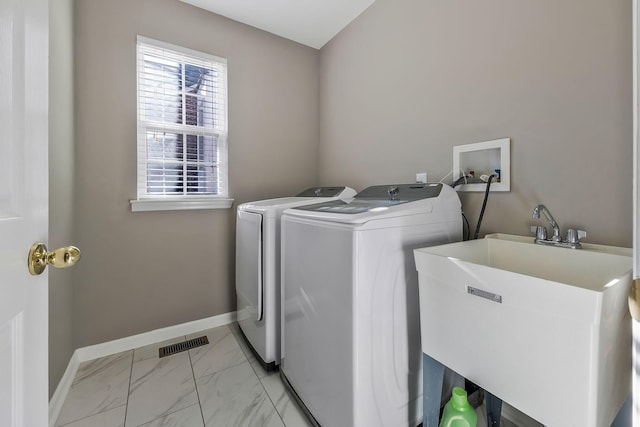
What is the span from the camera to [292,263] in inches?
59.3

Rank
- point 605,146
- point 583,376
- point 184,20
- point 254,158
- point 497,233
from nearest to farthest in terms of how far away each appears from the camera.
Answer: point 583,376 → point 605,146 → point 497,233 → point 184,20 → point 254,158

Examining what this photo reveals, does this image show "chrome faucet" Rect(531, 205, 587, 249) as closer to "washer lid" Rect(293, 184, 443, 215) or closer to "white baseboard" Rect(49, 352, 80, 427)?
"washer lid" Rect(293, 184, 443, 215)

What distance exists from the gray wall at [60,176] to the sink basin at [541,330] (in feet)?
6.04

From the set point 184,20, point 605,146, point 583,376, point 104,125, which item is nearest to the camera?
point 583,376

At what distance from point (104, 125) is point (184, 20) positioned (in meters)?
1.05

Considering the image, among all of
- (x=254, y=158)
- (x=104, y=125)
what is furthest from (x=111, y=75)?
(x=254, y=158)

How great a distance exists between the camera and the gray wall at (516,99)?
3.63 ft

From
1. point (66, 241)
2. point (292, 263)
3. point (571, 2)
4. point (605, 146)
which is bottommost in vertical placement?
point (292, 263)

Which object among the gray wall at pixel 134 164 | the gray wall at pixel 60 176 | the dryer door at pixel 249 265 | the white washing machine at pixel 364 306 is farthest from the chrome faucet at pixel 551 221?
the gray wall at pixel 60 176

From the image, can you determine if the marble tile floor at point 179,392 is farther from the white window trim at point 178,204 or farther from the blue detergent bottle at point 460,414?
the white window trim at point 178,204

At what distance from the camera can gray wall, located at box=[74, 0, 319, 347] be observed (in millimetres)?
1906

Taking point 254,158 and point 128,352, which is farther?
point 254,158

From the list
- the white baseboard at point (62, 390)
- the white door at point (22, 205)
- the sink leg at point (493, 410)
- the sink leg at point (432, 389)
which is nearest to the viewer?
the white door at point (22, 205)

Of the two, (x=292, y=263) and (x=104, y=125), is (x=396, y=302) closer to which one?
(x=292, y=263)
